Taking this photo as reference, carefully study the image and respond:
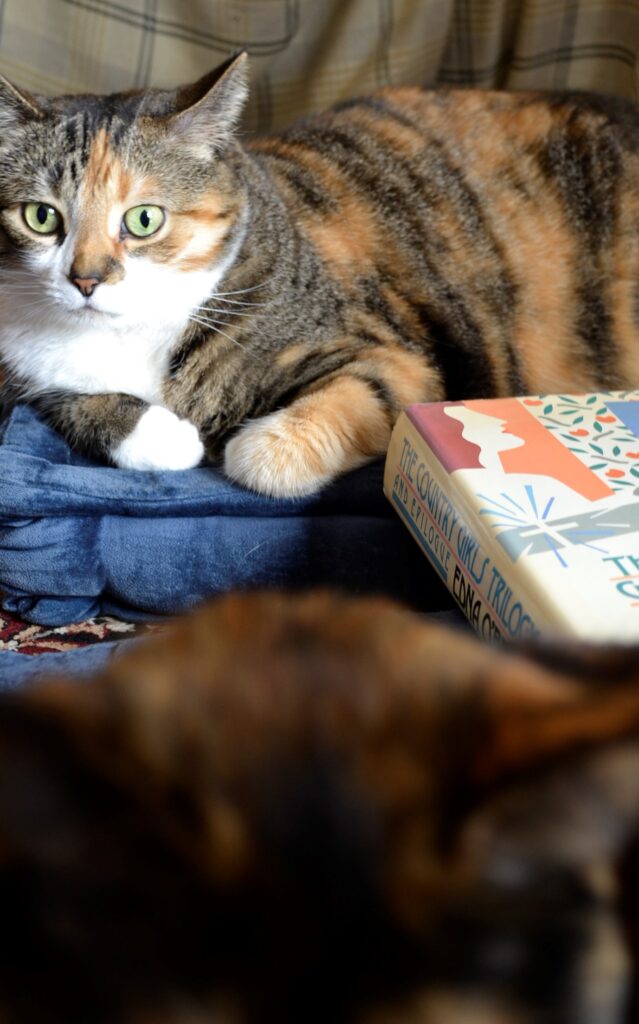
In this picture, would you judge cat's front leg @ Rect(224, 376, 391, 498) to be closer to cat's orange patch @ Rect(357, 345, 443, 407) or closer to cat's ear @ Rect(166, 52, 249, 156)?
cat's orange patch @ Rect(357, 345, 443, 407)

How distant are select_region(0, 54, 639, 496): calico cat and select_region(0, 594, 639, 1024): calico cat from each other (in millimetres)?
770

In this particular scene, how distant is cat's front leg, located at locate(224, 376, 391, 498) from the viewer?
105 centimetres

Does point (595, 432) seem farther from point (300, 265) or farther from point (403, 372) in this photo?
point (300, 265)

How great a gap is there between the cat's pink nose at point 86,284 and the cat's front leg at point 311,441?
22 cm

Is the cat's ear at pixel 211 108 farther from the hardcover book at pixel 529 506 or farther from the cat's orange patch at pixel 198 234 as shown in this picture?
the hardcover book at pixel 529 506

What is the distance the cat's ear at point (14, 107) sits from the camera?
1.02 meters

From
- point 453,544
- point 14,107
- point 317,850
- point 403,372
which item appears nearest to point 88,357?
point 14,107

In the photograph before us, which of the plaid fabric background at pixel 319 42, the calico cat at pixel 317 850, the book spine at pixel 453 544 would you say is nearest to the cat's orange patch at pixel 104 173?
the book spine at pixel 453 544

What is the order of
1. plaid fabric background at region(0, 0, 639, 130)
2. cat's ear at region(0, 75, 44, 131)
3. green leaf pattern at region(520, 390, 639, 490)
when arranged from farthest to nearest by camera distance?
plaid fabric background at region(0, 0, 639, 130)
cat's ear at region(0, 75, 44, 131)
green leaf pattern at region(520, 390, 639, 490)

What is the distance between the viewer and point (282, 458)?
41.2 inches

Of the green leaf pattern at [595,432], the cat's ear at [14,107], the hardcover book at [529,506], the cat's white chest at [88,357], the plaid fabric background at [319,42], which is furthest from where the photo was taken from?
the plaid fabric background at [319,42]

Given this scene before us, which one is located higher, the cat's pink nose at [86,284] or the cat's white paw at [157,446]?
the cat's pink nose at [86,284]

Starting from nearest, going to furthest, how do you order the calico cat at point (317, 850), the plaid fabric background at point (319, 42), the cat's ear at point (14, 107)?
the calico cat at point (317, 850), the cat's ear at point (14, 107), the plaid fabric background at point (319, 42)

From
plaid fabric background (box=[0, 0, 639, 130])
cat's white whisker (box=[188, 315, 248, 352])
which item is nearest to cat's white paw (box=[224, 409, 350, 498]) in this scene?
cat's white whisker (box=[188, 315, 248, 352])
